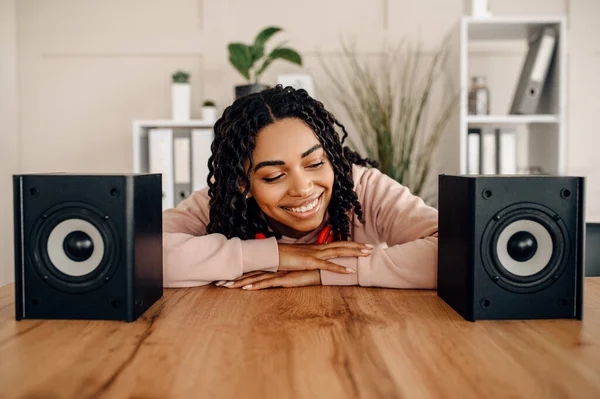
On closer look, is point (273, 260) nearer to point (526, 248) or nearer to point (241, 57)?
point (526, 248)

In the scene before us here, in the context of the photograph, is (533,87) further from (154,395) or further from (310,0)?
(154,395)

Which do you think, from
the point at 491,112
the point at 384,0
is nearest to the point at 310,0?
the point at 384,0

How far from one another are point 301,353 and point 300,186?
564mm

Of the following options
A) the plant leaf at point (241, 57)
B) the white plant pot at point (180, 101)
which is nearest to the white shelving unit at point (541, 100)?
the plant leaf at point (241, 57)

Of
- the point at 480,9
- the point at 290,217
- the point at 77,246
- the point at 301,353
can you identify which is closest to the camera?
the point at 301,353

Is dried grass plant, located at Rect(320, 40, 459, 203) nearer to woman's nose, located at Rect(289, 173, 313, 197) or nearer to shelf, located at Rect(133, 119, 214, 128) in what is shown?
shelf, located at Rect(133, 119, 214, 128)

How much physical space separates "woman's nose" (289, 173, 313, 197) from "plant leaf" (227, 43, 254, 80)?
151 cm

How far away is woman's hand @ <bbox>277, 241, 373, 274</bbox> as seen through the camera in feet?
3.86

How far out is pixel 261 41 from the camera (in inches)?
103

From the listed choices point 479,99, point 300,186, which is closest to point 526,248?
point 300,186

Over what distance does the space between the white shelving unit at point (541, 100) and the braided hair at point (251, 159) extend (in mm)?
1250

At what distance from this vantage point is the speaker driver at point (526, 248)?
2.96 feet

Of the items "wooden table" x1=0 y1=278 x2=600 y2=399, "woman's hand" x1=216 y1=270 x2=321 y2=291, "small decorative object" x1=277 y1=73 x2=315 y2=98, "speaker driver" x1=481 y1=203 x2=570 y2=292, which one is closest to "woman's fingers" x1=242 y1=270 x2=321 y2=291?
Answer: "woman's hand" x1=216 y1=270 x2=321 y2=291

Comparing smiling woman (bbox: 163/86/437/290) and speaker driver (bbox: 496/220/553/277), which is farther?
smiling woman (bbox: 163/86/437/290)
